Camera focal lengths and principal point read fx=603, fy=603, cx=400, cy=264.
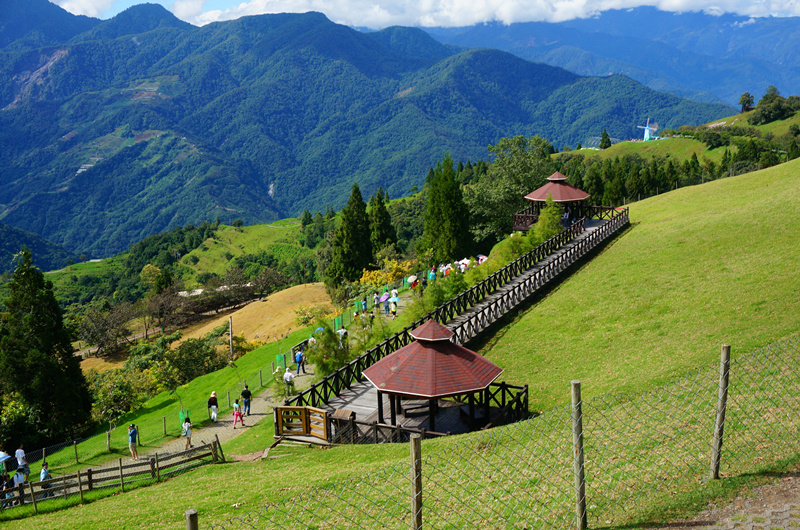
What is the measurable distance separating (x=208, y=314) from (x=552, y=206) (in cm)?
5788

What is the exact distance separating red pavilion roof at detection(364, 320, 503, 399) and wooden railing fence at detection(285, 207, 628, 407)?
10.4 feet

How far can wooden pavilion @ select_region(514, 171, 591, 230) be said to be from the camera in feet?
143

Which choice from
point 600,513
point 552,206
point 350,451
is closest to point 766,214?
point 552,206

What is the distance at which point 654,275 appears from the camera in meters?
29.0

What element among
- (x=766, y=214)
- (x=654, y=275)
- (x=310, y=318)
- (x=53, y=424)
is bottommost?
(x=53, y=424)

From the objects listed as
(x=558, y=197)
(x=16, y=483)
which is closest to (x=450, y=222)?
(x=558, y=197)

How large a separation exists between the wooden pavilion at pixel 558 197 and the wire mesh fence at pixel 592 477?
3262 centimetres

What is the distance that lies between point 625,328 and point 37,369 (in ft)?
105

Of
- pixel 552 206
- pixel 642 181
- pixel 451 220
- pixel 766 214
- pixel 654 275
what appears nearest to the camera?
pixel 654 275

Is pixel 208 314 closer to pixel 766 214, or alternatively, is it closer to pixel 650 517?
pixel 766 214

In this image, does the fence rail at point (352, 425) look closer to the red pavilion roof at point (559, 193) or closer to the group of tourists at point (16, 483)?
the group of tourists at point (16, 483)

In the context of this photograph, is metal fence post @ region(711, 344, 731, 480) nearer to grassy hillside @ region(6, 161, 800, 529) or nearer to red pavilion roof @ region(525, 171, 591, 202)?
grassy hillside @ region(6, 161, 800, 529)

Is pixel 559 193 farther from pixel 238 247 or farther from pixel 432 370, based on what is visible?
pixel 238 247

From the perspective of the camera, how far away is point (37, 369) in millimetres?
34938
